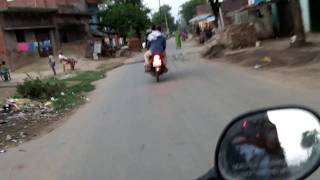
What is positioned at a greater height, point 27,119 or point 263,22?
point 263,22

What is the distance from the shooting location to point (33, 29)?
4859cm

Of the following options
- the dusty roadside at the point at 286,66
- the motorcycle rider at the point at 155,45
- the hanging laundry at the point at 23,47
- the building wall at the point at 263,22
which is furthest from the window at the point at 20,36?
the motorcycle rider at the point at 155,45

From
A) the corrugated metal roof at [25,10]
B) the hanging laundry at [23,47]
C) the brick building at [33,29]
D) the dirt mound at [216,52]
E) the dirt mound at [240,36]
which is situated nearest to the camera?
the dirt mound at [216,52]

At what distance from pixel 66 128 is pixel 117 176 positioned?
4856mm

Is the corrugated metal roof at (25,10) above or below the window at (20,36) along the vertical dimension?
above

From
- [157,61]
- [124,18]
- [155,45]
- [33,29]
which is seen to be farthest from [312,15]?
[124,18]

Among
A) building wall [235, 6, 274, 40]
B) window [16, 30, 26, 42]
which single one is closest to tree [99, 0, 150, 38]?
window [16, 30, 26, 42]

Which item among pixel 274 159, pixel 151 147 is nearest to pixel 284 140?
Answer: pixel 274 159

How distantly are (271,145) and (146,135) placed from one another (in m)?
6.70

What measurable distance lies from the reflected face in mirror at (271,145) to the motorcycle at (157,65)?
15935mm

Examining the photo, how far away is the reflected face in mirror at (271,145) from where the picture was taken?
6.96 feet

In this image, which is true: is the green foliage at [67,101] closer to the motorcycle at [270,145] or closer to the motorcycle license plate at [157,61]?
the motorcycle license plate at [157,61]

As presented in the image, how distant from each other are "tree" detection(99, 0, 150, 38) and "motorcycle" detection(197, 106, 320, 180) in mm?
65660

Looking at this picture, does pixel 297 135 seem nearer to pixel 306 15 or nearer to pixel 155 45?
pixel 155 45
